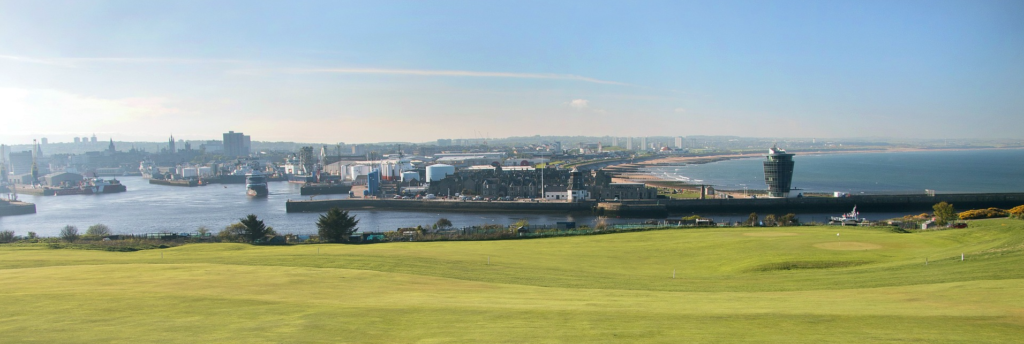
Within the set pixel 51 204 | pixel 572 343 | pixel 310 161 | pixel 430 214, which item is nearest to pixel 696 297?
pixel 572 343

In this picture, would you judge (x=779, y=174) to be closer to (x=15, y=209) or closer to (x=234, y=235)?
(x=234, y=235)

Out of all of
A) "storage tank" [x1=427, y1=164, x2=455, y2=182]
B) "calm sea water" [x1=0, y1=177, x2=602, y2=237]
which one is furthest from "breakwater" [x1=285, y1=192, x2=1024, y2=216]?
"storage tank" [x1=427, y1=164, x2=455, y2=182]

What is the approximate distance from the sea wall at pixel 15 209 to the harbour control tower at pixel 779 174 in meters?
46.1

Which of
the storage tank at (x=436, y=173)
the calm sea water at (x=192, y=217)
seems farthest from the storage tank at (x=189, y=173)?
the storage tank at (x=436, y=173)

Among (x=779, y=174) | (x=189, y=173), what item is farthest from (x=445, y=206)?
(x=189, y=173)

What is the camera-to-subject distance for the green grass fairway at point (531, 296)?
15.8 ft

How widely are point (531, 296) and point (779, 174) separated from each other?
3322cm

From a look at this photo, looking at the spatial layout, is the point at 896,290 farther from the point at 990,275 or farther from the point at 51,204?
the point at 51,204

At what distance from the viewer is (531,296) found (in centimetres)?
713

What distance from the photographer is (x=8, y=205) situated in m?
38.6

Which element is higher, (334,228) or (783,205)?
(334,228)

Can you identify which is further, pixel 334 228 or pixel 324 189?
pixel 324 189

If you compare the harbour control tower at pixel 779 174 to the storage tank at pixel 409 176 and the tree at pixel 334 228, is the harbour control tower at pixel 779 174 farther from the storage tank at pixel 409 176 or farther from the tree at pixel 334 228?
the storage tank at pixel 409 176

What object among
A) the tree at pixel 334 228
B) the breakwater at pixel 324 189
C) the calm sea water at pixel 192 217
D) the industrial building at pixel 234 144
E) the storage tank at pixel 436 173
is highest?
the industrial building at pixel 234 144
